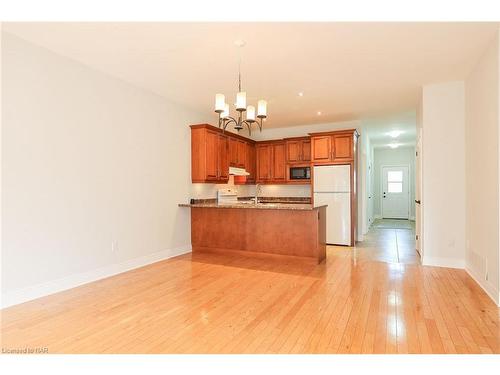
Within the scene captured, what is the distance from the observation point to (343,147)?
20.9 ft

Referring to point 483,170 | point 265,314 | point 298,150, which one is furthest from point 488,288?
point 298,150

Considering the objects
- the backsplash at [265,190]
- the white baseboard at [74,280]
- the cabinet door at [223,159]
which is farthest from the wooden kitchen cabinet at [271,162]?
the white baseboard at [74,280]

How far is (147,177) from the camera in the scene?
484 centimetres

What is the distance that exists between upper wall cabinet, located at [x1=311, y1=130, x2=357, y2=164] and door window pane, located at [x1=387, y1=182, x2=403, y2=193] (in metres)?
6.75

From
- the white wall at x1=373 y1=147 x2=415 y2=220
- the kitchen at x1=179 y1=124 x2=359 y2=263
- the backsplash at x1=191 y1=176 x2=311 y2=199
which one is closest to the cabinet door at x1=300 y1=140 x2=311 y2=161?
the kitchen at x1=179 y1=124 x2=359 y2=263

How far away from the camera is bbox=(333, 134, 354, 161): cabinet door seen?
20.6 feet

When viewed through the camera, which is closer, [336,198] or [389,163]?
[336,198]

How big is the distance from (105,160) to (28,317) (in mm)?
2076

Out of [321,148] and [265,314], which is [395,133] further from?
[265,314]

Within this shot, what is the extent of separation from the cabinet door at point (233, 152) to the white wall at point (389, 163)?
779cm

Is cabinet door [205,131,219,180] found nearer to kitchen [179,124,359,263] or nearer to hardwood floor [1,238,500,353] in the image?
kitchen [179,124,359,263]

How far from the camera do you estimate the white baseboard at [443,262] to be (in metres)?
4.43

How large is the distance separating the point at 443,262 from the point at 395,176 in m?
8.33
